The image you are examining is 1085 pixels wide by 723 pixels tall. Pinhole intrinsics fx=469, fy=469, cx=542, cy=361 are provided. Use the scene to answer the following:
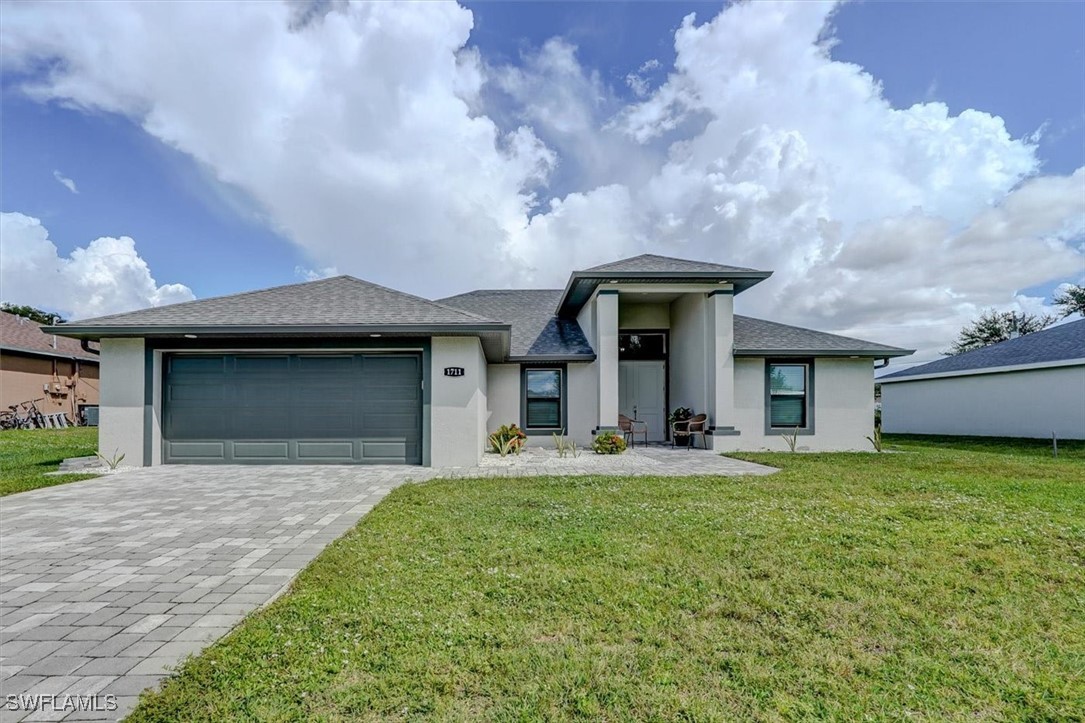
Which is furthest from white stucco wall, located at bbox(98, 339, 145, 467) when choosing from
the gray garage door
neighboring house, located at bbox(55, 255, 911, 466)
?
the gray garage door

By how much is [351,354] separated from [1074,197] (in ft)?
83.1

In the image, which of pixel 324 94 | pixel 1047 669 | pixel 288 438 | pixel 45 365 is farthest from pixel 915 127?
pixel 45 365

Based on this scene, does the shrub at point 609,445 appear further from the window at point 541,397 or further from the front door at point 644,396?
the front door at point 644,396

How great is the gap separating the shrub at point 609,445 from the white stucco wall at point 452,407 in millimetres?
3107

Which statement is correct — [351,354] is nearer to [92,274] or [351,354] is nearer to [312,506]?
[312,506]

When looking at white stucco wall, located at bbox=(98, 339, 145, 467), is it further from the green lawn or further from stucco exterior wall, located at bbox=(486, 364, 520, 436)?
stucco exterior wall, located at bbox=(486, 364, 520, 436)

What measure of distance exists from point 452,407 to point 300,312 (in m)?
3.46

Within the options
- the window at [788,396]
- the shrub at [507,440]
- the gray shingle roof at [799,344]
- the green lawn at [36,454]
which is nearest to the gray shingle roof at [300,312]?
the green lawn at [36,454]

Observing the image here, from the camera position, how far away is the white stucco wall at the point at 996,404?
14.8 meters

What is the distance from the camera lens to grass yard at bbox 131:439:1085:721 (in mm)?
2084

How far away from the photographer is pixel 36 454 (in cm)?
1091

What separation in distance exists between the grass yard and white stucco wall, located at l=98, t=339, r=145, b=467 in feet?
22.8

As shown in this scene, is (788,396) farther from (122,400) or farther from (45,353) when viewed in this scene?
(45,353)

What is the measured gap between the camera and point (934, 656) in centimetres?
246
